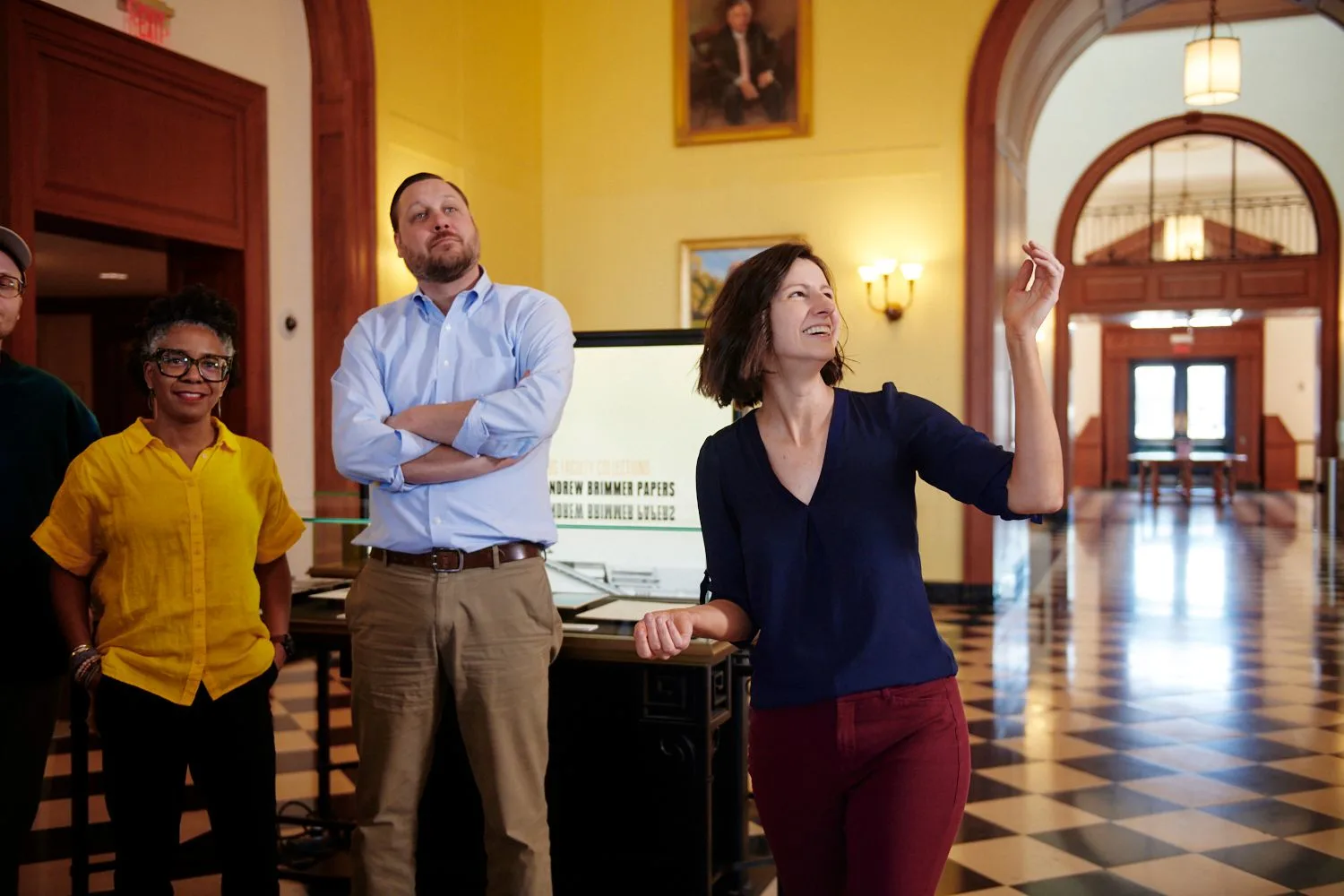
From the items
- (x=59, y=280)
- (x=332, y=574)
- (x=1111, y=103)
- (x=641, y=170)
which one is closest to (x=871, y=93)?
(x=641, y=170)

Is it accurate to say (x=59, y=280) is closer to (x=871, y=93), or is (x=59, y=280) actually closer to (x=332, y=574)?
(x=871, y=93)

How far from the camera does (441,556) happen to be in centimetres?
252

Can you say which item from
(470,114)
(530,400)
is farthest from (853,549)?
(470,114)

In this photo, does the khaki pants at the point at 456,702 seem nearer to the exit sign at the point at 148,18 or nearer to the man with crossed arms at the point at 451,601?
the man with crossed arms at the point at 451,601

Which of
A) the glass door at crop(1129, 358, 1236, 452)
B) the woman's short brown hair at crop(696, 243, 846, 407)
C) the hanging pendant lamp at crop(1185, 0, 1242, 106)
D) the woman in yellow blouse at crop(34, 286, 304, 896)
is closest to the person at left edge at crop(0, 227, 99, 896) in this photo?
the woman in yellow blouse at crop(34, 286, 304, 896)

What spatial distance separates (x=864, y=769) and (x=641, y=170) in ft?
26.4

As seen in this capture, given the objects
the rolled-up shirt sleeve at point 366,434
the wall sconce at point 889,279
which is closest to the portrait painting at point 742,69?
the wall sconce at point 889,279

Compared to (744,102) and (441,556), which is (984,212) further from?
(441,556)

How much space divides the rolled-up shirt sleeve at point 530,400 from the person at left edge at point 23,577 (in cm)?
90

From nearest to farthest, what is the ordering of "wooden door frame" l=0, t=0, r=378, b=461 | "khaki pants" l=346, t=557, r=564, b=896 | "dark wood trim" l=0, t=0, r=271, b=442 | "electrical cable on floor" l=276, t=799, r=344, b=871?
"khaki pants" l=346, t=557, r=564, b=896, "electrical cable on floor" l=276, t=799, r=344, b=871, "dark wood trim" l=0, t=0, r=271, b=442, "wooden door frame" l=0, t=0, r=378, b=461

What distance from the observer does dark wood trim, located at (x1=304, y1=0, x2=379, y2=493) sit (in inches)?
272

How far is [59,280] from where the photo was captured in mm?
10836

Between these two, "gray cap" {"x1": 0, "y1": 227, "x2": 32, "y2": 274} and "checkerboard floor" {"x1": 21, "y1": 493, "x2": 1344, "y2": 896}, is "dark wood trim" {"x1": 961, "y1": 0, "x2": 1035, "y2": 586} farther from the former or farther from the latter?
"gray cap" {"x1": 0, "y1": 227, "x2": 32, "y2": 274}

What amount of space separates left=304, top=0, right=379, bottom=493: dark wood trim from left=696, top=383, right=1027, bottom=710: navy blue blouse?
211 inches
